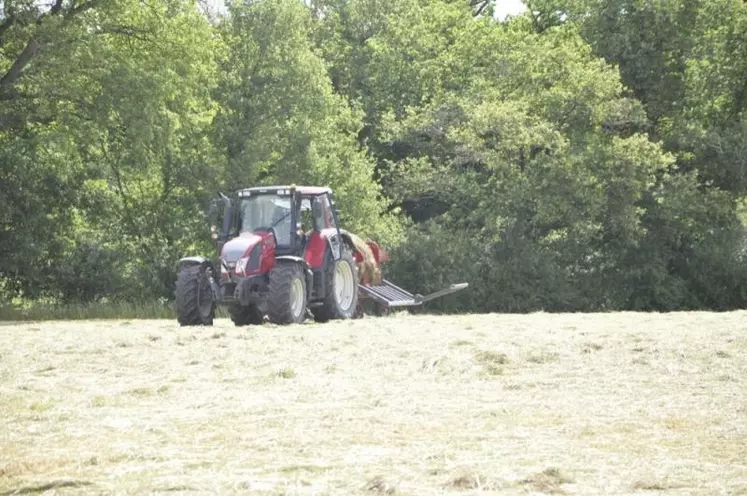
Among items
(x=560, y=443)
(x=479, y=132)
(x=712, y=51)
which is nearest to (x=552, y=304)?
(x=479, y=132)

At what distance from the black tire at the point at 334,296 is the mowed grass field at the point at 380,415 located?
565 centimetres

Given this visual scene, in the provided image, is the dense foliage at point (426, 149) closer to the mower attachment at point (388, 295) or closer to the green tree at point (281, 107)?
the green tree at point (281, 107)

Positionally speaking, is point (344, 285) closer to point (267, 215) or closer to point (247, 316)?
point (267, 215)

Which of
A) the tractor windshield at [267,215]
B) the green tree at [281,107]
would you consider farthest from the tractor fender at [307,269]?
the green tree at [281,107]

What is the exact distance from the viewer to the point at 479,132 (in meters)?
36.5

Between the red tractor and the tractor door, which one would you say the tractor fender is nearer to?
the red tractor

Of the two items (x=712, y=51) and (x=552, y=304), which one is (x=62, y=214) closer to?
(x=552, y=304)

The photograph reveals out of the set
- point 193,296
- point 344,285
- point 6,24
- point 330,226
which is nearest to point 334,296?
point 344,285

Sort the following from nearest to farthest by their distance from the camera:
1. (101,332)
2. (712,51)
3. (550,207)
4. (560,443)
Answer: (560,443)
(101,332)
(550,207)
(712,51)

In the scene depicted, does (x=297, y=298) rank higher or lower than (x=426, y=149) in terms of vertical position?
lower

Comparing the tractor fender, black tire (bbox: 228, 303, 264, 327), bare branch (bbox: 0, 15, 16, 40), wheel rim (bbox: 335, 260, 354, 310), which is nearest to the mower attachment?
wheel rim (bbox: 335, 260, 354, 310)

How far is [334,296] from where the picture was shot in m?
20.0

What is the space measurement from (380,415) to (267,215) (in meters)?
11.7

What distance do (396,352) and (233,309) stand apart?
273 inches
